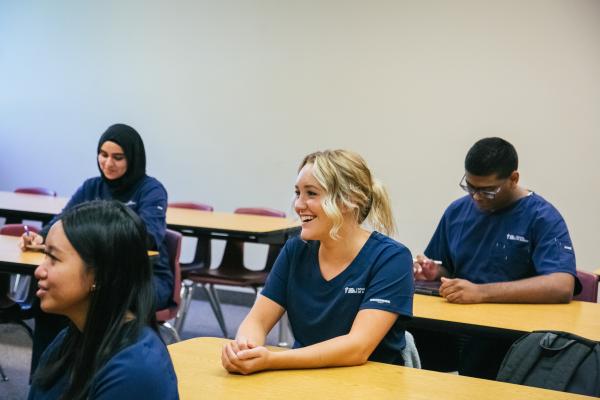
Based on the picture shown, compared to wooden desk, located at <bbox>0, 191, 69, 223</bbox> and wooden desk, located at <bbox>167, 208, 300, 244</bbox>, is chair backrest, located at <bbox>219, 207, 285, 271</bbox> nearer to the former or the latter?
wooden desk, located at <bbox>167, 208, 300, 244</bbox>

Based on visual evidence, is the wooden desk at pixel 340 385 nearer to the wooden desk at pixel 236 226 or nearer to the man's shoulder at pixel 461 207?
the man's shoulder at pixel 461 207

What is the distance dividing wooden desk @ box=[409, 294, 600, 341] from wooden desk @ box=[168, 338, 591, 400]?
612 millimetres

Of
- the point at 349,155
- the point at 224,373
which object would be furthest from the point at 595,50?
the point at 224,373

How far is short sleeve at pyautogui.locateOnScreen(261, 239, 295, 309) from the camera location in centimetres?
258

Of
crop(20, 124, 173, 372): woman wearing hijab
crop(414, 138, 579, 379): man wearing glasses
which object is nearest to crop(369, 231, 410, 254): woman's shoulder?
crop(414, 138, 579, 379): man wearing glasses

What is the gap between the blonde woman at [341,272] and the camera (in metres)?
2.39

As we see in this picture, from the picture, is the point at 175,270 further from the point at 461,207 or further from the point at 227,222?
the point at 461,207

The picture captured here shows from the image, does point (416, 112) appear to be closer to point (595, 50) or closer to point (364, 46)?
point (364, 46)

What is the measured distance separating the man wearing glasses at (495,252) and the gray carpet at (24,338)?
2271mm

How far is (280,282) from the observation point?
8.46ft

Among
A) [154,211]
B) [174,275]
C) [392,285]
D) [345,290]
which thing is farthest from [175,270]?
[392,285]

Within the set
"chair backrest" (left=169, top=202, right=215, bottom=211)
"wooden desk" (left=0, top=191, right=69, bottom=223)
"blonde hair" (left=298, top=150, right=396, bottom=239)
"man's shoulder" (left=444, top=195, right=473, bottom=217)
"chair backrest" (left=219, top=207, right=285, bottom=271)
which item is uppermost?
"blonde hair" (left=298, top=150, right=396, bottom=239)

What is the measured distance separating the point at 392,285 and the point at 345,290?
→ 0.15 meters

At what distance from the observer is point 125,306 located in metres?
1.73
